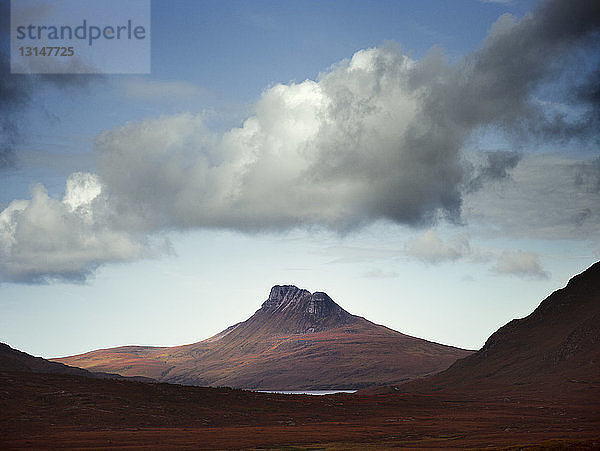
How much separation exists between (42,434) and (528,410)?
84657 mm

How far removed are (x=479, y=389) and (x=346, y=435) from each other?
102954mm

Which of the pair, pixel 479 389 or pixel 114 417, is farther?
pixel 479 389

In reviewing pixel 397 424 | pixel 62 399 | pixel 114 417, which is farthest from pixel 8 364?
pixel 397 424

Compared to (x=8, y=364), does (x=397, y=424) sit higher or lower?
lower

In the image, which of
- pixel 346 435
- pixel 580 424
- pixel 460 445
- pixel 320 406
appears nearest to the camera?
pixel 460 445

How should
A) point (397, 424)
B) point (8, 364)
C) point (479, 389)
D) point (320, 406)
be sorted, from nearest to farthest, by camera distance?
point (397, 424) < point (320, 406) < point (8, 364) < point (479, 389)

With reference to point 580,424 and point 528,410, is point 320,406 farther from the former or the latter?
point 580,424

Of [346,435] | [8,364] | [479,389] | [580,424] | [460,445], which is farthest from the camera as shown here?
[479,389]

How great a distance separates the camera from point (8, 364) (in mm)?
168500

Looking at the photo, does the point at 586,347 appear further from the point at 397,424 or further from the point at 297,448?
the point at 297,448

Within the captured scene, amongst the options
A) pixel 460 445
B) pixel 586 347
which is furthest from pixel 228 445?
pixel 586 347

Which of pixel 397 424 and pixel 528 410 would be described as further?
pixel 528 410

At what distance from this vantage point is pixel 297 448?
3164 inches

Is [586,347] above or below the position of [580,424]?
above
